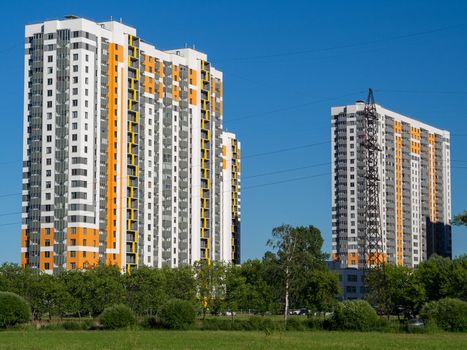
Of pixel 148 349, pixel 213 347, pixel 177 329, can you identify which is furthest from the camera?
pixel 177 329

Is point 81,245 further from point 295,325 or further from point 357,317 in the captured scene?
point 357,317

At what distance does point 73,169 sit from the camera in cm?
19675

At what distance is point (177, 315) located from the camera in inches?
4355

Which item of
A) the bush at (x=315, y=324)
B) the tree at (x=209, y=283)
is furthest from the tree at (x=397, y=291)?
the bush at (x=315, y=324)

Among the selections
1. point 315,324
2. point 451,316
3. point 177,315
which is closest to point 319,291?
point 315,324

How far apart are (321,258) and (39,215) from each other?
61.0 m

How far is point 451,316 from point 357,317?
10779mm

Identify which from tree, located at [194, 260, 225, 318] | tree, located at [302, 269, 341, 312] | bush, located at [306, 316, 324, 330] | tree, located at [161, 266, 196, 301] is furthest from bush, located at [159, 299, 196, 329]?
Answer: tree, located at [302, 269, 341, 312]

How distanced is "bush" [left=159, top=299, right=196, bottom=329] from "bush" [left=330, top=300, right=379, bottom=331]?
1810 centimetres

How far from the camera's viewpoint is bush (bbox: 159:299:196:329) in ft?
363

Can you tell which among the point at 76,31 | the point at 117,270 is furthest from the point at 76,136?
the point at 117,270

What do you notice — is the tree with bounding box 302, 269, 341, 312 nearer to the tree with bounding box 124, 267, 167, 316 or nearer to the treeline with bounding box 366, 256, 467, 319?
the treeline with bounding box 366, 256, 467, 319

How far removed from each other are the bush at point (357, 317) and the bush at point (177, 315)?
18.1 m

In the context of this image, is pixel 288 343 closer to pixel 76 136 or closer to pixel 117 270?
pixel 117 270
